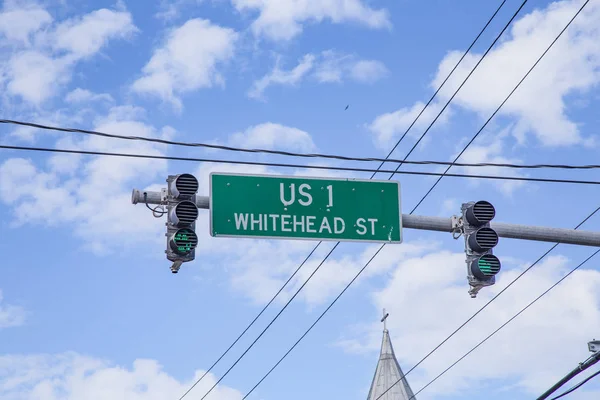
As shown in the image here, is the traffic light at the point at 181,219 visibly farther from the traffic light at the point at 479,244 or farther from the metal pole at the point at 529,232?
the traffic light at the point at 479,244

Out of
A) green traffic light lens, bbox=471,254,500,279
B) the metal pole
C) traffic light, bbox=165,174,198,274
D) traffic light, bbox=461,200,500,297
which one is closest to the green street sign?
the metal pole

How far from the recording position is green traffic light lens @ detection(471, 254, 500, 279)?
38.4 feet

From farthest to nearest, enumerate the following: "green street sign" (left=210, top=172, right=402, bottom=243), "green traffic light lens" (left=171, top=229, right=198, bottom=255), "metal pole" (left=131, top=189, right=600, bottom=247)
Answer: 1. "metal pole" (left=131, top=189, right=600, bottom=247)
2. "green street sign" (left=210, top=172, right=402, bottom=243)
3. "green traffic light lens" (left=171, top=229, right=198, bottom=255)

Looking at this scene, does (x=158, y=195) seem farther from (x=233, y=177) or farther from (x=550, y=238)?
(x=550, y=238)

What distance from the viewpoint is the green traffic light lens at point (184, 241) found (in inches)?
436

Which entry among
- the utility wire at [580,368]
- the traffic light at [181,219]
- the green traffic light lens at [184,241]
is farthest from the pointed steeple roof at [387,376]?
the green traffic light lens at [184,241]

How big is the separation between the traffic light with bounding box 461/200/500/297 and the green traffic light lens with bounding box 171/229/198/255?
10.1ft

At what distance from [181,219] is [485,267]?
3.36 meters

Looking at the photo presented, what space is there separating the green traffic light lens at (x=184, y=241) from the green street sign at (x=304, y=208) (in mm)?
510

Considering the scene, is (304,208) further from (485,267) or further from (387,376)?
(387,376)

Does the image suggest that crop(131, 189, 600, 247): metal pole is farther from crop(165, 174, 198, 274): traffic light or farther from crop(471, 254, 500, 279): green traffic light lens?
crop(165, 174, 198, 274): traffic light

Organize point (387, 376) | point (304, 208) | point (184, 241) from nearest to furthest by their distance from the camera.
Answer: point (184, 241) → point (304, 208) → point (387, 376)

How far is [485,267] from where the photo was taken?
463 inches

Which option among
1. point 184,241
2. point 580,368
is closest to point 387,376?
point 580,368
